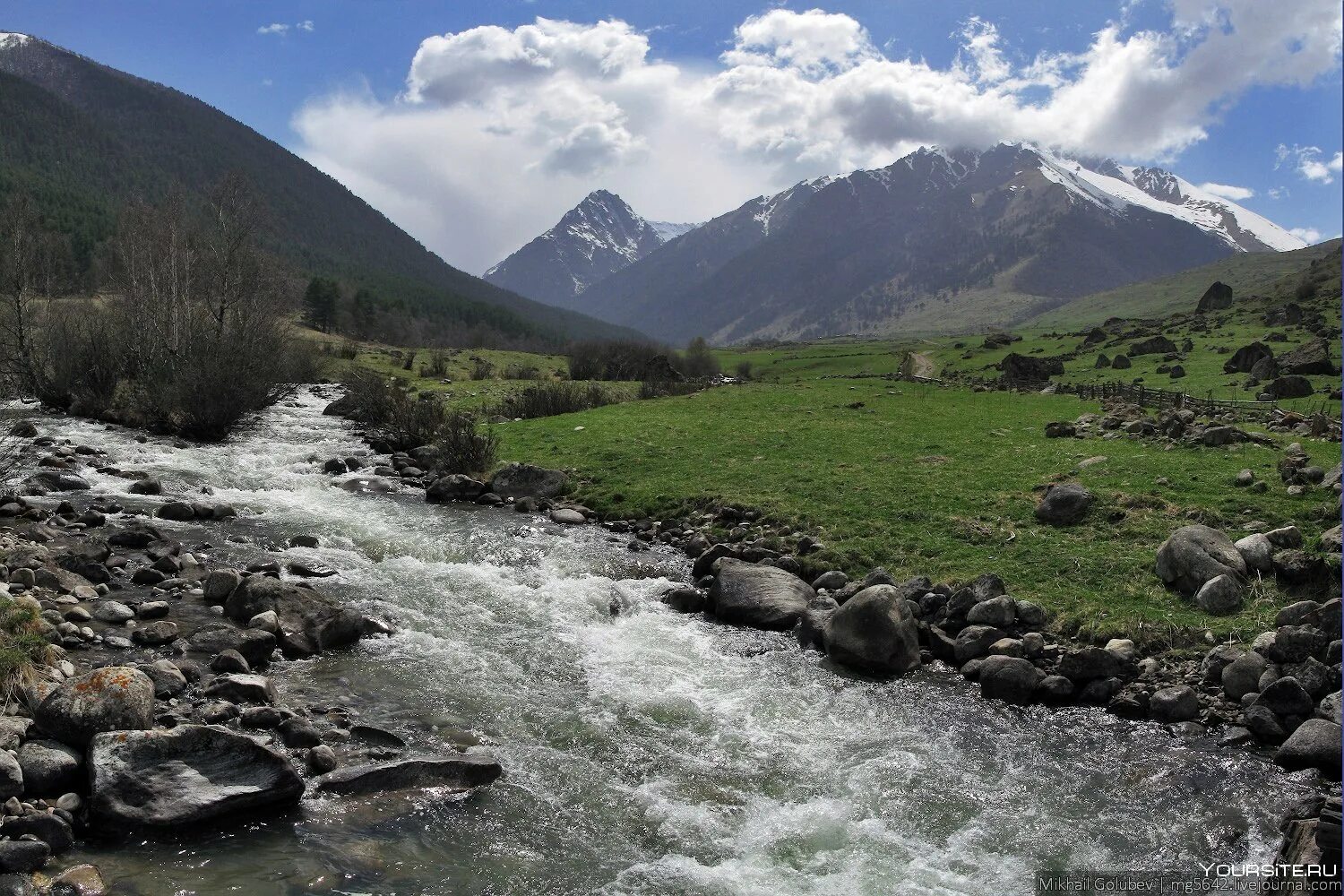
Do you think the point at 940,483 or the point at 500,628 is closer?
the point at 500,628

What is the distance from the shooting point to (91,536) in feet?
61.9

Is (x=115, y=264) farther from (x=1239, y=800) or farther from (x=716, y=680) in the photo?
(x=1239, y=800)

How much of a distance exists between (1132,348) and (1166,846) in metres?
89.0

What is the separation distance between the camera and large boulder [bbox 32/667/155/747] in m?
9.48

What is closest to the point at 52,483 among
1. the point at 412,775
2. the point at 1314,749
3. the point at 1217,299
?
the point at 412,775

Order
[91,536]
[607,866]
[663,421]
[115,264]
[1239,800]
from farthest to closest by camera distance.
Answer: [115,264]
[663,421]
[91,536]
[1239,800]
[607,866]

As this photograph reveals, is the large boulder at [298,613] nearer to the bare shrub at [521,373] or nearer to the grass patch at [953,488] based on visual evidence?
the grass patch at [953,488]

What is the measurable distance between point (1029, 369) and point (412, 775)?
79542 mm

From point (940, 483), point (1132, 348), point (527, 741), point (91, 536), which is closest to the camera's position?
point (527, 741)

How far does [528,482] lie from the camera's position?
29484 mm

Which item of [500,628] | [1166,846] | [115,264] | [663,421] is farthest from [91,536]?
[115,264]

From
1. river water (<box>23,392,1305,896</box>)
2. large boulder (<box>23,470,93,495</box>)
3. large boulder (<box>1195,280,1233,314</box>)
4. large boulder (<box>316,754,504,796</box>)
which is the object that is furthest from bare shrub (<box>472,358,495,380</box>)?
large boulder (<box>1195,280,1233,314</box>)

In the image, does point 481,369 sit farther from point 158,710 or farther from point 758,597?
point 158,710

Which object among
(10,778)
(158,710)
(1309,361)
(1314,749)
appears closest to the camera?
(10,778)
